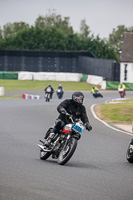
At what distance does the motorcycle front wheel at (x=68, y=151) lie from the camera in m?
11.1

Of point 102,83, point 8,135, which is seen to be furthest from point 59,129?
point 102,83

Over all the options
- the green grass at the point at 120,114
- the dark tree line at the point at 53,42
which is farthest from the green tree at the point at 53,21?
the green grass at the point at 120,114

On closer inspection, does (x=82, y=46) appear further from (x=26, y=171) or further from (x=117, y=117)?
(x=26, y=171)

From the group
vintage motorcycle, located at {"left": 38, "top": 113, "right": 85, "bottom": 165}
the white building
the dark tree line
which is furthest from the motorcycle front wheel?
the dark tree line

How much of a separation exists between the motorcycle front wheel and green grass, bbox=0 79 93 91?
175 ft

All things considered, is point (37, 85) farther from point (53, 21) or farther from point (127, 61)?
point (53, 21)

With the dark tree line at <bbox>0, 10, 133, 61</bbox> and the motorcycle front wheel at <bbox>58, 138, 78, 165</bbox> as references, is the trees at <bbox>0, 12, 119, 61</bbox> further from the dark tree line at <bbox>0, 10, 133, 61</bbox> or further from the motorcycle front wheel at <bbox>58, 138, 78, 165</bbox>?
the motorcycle front wheel at <bbox>58, 138, 78, 165</bbox>

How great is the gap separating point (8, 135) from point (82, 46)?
78845 mm

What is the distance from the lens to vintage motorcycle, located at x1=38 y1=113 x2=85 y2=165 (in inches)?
442

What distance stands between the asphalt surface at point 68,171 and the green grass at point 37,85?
47.2 m

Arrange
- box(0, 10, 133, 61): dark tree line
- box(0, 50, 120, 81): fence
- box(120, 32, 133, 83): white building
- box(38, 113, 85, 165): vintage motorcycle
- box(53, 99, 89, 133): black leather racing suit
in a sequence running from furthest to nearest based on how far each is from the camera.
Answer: box(0, 10, 133, 61): dark tree line → box(0, 50, 120, 81): fence → box(120, 32, 133, 83): white building → box(53, 99, 89, 133): black leather racing suit → box(38, 113, 85, 165): vintage motorcycle

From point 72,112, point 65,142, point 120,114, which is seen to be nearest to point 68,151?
point 65,142

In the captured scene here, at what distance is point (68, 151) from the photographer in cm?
1124

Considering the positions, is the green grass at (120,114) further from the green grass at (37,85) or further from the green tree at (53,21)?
the green tree at (53,21)
